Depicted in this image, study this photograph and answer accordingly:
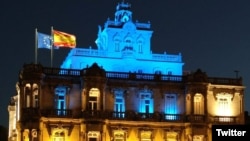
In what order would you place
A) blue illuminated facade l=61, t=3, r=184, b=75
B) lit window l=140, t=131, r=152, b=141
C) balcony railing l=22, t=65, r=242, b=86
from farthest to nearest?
blue illuminated facade l=61, t=3, r=184, b=75
lit window l=140, t=131, r=152, b=141
balcony railing l=22, t=65, r=242, b=86

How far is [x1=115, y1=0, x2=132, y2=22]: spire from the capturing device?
91.8m

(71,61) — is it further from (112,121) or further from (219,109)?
(219,109)

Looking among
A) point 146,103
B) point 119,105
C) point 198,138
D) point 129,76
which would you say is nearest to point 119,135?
point 119,105

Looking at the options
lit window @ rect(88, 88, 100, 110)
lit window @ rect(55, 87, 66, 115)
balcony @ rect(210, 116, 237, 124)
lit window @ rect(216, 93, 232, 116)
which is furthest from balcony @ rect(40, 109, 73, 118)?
lit window @ rect(216, 93, 232, 116)

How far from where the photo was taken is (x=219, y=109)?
80.1 m

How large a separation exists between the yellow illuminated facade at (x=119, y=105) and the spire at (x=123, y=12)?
1514 cm

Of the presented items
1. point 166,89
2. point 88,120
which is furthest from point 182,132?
point 88,120

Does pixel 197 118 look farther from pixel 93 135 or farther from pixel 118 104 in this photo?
pixel 93 135

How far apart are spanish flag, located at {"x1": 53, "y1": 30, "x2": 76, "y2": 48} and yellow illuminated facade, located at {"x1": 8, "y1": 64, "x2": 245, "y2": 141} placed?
389 cm

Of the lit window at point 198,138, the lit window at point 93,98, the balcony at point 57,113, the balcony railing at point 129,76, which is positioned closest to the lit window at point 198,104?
the balcony railing at point 129,76

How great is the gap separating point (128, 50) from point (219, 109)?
1466cm

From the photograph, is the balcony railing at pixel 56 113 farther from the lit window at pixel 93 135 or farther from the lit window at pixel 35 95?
the lit window at pixel 93 135

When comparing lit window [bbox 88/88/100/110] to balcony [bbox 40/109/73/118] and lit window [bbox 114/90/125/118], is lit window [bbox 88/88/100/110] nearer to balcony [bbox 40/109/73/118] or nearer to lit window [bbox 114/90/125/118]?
balcony [bbox 40/109/73/118]

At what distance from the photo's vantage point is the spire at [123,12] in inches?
3612
